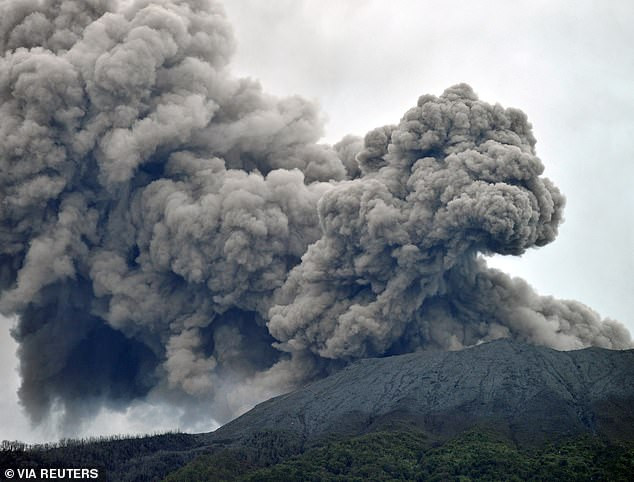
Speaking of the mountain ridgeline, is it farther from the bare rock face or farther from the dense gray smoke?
the dense gray smoke

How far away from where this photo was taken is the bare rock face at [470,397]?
59156 millimetres

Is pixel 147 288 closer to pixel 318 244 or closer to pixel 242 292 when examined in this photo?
pixel 242 292

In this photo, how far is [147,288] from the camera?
6975 cm

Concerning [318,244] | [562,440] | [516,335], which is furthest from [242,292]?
[562,440]

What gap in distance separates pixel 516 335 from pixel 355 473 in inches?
713

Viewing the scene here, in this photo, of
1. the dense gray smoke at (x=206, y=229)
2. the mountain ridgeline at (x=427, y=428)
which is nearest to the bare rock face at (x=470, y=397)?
the mountain ridgeline at (x=427, y=428)

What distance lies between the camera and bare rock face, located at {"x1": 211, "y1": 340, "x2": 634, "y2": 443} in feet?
194

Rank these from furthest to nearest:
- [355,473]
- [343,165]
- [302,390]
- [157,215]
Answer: [343,165]
[157,215]
[302,390]
[355,473]

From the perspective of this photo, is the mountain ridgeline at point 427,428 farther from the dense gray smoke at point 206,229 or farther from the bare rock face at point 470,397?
the dense gray smoke at point 206,229

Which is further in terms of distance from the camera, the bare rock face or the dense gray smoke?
the dense gray smoke

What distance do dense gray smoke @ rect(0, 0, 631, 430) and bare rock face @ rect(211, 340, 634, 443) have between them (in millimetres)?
2780

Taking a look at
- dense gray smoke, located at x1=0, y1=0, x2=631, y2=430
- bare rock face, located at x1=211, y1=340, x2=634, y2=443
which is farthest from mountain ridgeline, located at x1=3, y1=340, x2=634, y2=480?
dense gray smoke, located at x1=0, y1=0, x2=631, y2=430

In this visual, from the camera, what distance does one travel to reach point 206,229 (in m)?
68.1

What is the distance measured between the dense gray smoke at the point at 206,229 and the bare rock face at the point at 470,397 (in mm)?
2780
